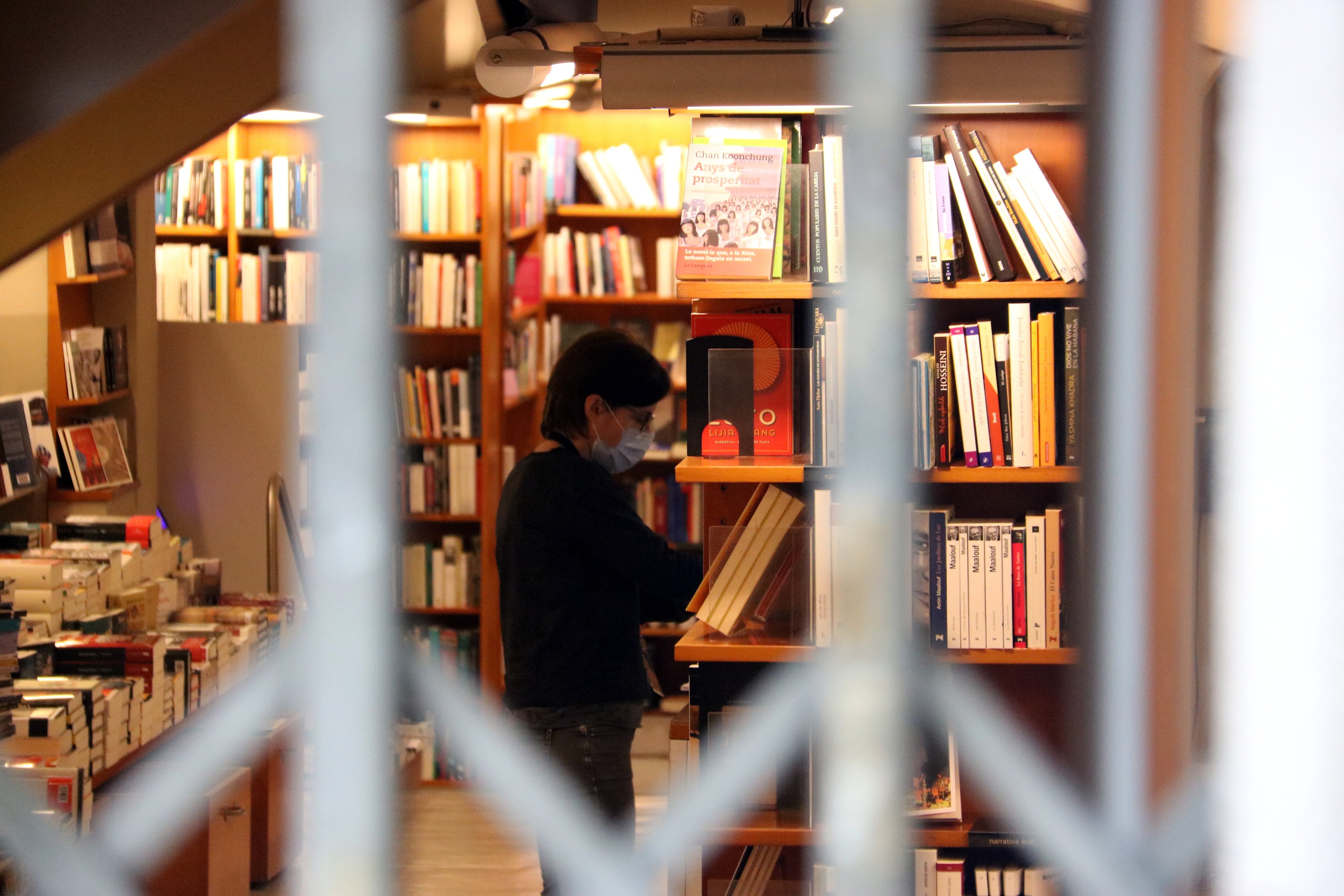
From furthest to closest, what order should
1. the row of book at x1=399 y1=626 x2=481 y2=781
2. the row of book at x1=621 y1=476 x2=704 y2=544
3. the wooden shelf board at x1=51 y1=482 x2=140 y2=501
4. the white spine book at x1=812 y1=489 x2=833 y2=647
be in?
the row of book at x1=621 y1=476 x2=704 y2=544
the row of book at x1=399 y1=626 x2=481 y2=781
the wooden shelf board at x1=51 y1=482 x2=140 y2=501
the white spine book at x1=812 y1=489 x2=833 y2=647

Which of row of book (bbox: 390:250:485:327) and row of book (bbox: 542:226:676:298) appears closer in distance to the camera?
row of book (bbox: 390:250:485:327)

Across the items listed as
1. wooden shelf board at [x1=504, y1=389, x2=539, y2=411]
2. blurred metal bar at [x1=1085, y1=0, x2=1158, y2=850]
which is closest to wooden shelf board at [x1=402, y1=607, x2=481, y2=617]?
wooden shelf board at [x1=504, y1=389, x2=539, y2=411]

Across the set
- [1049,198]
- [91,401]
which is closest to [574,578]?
[1049,198]

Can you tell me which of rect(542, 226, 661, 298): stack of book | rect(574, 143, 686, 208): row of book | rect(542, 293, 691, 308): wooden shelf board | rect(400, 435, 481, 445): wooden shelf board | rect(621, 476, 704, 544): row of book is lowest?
rect(621, 476, 704, 544): row of book

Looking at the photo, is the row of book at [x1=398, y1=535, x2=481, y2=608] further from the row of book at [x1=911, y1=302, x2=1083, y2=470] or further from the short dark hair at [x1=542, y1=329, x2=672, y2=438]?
the row of book at [x1=911, y1=302, x2=1083, y2=470]

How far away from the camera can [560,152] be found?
4.95 meters

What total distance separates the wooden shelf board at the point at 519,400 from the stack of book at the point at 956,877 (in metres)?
2.88

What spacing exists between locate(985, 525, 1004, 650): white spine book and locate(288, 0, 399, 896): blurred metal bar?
5.28ft

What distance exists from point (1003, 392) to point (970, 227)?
0.30m

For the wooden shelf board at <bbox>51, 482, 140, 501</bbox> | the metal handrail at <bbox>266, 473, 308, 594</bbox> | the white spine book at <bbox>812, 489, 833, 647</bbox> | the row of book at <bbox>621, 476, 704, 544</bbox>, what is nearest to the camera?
the white spine book at <bbox>812, 489, 833, 647</bbox>

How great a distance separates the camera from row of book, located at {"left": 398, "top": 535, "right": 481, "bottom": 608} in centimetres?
439

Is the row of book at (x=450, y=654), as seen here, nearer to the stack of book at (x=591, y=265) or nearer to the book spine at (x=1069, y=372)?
the stack of book at (x=591, y=265)

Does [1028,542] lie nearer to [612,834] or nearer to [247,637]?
[612,834]

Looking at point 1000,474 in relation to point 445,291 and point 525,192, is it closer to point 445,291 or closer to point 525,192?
point 445,291
